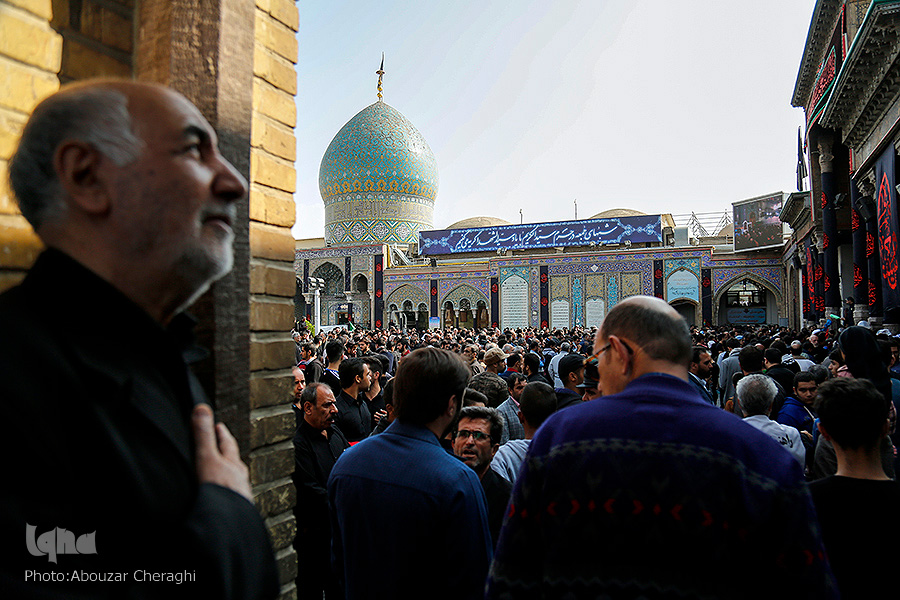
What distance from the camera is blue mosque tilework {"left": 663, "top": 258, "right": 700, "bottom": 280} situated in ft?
71.9

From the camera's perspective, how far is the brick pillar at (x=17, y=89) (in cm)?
119

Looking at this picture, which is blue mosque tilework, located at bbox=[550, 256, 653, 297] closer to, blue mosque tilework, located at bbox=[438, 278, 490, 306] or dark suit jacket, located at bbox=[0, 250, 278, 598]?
blue mosque tilework, located at bbox=[438, 278, 490, 306]

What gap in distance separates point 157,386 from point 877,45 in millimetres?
9547

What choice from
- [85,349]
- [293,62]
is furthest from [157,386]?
[293,62]

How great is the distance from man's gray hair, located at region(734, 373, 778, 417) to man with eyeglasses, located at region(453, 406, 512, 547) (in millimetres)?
1518

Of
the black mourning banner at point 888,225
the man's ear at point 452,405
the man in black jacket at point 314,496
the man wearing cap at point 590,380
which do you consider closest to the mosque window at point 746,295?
the black mourning banner at point 888,225

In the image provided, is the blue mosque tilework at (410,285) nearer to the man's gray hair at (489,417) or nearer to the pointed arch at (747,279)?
the pointed arch at (747,279)

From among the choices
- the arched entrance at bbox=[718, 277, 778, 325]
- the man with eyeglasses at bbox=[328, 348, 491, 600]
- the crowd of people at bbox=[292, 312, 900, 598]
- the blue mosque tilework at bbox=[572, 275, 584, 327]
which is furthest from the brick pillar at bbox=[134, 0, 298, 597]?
the arched entrance at bbox=[718, 277, 778, 325]

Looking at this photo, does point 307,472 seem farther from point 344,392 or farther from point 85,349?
point 85,349

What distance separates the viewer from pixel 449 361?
200 centimetres

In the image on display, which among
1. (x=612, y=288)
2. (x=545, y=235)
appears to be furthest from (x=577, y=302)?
(x=545, y=235)

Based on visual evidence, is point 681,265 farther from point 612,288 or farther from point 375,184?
point 375,184

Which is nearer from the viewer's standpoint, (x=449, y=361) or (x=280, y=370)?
(x=280, y=370)

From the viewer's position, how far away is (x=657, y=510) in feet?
4.21
